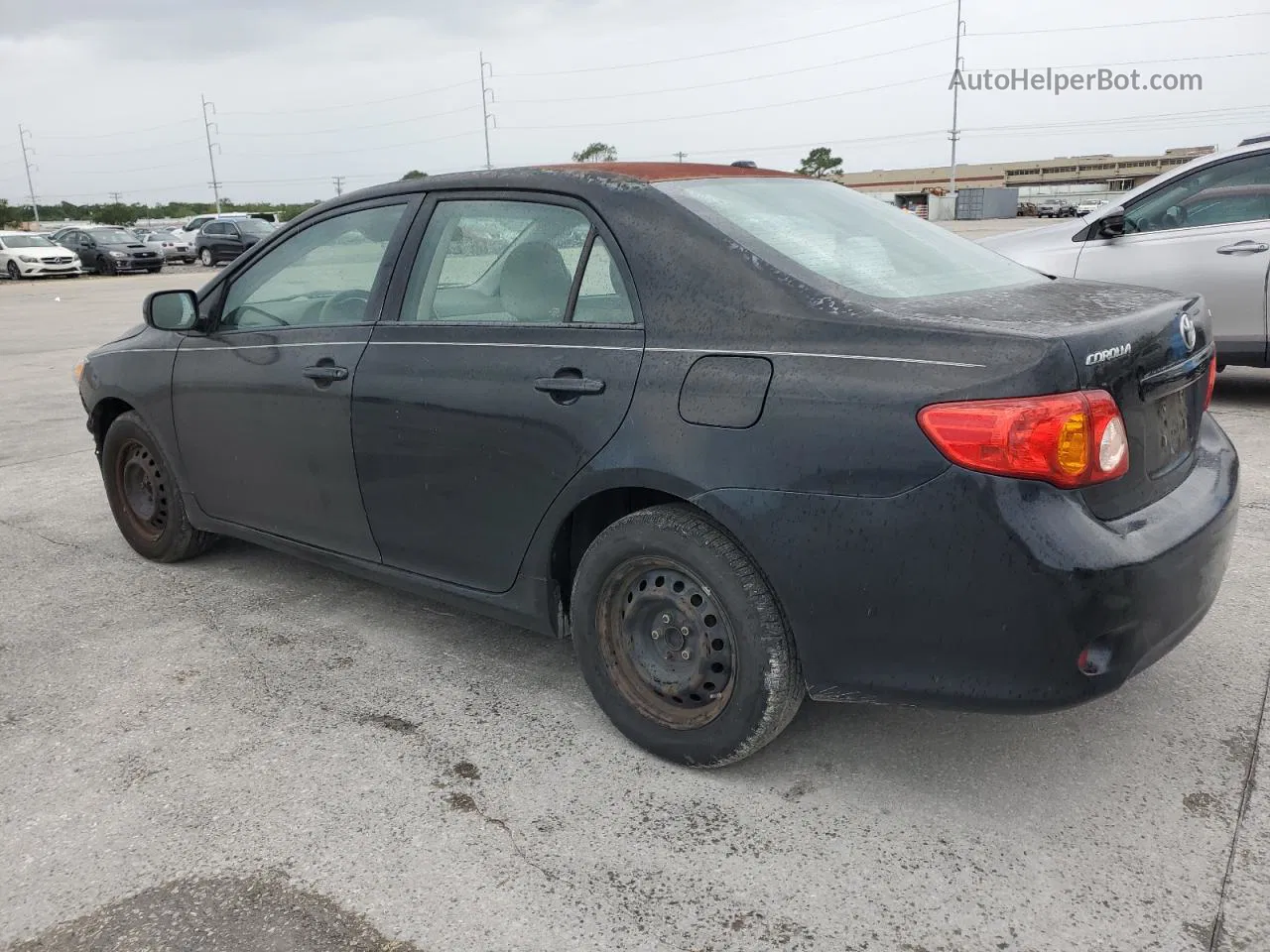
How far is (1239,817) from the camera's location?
2498 millimetres

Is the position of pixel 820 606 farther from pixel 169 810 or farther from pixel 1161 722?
pixel 169 810

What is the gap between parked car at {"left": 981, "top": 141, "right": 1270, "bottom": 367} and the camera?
660 cm

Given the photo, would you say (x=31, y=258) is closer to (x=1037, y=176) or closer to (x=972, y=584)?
(x=972, y=584)

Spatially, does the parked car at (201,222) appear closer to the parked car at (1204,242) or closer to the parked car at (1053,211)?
the parked car at (1204,242)

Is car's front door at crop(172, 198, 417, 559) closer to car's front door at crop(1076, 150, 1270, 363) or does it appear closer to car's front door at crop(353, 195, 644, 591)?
car's front door at crop(353, 195, 644, 591)

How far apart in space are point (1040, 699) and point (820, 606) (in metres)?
0.52

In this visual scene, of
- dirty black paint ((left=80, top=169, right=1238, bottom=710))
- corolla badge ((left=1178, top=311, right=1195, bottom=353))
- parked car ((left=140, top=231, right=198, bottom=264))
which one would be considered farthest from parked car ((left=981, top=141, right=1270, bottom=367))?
parked car ((left=140, top=231, right=198, bottom=264))

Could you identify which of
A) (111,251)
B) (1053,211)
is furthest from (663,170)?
(1053,211)

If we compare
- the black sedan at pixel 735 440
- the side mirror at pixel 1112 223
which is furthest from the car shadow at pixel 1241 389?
the black sedan at pixel 735 440

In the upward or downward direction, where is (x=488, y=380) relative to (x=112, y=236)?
downward

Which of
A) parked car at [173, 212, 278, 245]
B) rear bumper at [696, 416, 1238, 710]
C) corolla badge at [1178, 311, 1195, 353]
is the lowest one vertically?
rear bumper at [696, 416, 1238, 710]

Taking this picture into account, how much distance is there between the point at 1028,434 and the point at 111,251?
114 feet

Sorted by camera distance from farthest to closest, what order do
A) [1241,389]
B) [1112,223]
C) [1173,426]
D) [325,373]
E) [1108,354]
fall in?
[1241,389]
[1112,223]
[325,373]
[1173,426]
[1108,354]

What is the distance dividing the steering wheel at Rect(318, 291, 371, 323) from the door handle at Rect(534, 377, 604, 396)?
0.92 metres
